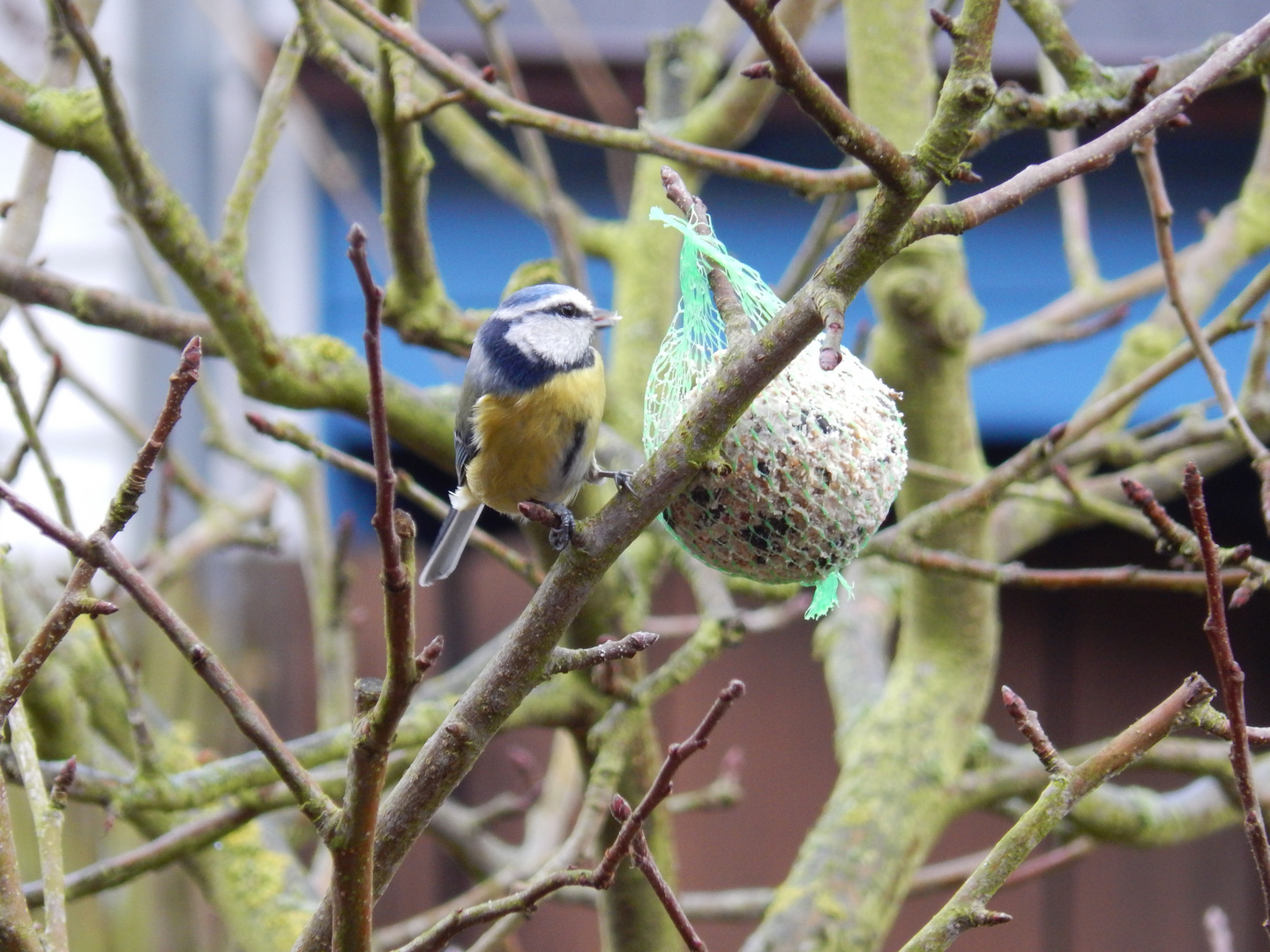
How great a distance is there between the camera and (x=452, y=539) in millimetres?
2068

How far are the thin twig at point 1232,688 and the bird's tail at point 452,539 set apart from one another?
1.24 metres

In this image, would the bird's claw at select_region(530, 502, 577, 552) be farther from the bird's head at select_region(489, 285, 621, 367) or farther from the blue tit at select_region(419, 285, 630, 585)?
the bird's head at select_region(489, 285, 621, 367)

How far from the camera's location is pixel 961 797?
2301mm

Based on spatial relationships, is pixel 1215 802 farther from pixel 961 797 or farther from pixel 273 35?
pixel 273 35

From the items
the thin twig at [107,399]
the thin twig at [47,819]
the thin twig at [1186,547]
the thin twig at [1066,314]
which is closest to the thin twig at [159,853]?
the thin twig at [47,819]

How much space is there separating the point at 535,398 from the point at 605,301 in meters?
3.10

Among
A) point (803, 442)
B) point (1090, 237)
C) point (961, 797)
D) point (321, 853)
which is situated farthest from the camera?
point (1090, 237)

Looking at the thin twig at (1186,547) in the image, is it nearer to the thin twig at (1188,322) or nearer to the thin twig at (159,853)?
the thin twig at (1188,322)

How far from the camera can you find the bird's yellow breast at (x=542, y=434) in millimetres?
1686

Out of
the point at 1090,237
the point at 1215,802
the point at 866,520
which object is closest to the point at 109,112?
the point at 866,520

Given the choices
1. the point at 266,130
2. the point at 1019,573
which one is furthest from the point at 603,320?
the point at 1019,573

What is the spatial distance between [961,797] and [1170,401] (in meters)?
2.38

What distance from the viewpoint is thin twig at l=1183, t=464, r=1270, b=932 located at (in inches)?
38.2

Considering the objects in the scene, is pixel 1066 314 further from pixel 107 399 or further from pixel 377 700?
pixel 377 700
